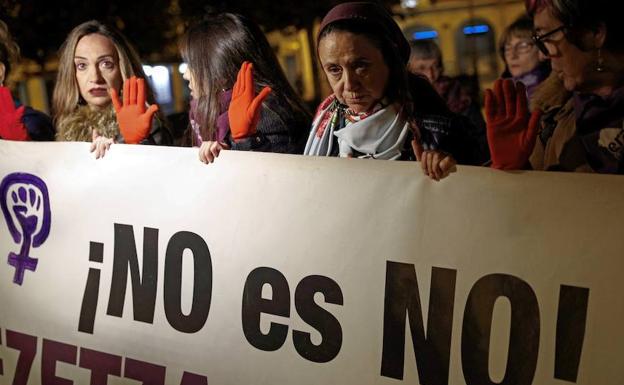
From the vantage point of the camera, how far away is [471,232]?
1.98 m

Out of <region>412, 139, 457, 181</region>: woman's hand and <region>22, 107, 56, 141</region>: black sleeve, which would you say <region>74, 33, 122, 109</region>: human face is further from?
<region>412, 139, 457, 181</region>: woman's hand

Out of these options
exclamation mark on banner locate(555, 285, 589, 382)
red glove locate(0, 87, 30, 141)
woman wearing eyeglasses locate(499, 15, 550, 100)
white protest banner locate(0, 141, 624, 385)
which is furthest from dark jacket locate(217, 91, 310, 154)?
woman wearing eyeglasses locate(499, 15, 550, 100)

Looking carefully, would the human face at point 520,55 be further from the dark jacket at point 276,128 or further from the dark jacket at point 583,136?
the dark jacket at point 276,128

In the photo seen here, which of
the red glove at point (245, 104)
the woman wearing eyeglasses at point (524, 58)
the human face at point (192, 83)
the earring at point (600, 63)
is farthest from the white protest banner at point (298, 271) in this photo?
the woman wearing eyeglasses at point (524, 58)

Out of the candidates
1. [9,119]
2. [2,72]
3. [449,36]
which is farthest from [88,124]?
[449,36]

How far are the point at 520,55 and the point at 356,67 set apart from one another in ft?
7.69

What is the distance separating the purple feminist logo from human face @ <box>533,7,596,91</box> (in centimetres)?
182

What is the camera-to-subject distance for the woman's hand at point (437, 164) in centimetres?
200

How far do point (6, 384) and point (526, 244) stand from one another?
6.55 feet

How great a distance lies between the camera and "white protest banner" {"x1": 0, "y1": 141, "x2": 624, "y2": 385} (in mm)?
1870

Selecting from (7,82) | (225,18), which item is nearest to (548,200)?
(225,18)

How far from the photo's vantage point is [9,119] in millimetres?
2922

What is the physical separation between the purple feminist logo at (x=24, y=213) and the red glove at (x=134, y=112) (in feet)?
1.56

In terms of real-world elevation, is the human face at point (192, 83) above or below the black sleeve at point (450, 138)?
above
